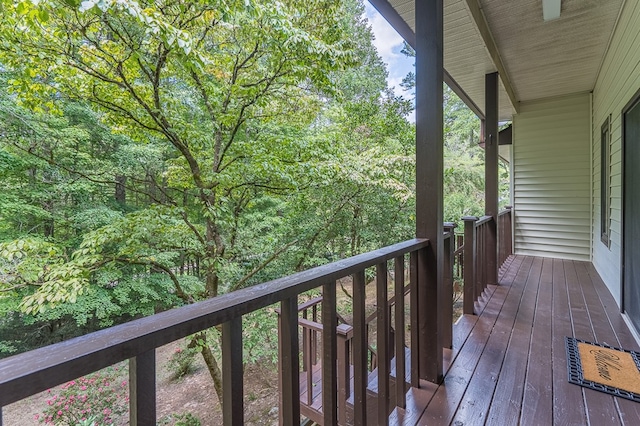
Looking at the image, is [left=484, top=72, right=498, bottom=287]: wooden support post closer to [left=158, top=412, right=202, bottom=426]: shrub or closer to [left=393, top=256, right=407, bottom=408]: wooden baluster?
[left=393, top=256, right=407, bottom=408]: wooden baluster

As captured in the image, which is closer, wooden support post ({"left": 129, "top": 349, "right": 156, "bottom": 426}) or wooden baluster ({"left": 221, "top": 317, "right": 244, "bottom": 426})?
wooden support post ({"left": 129, "top": 349, "right": 156, "bottom": 426})

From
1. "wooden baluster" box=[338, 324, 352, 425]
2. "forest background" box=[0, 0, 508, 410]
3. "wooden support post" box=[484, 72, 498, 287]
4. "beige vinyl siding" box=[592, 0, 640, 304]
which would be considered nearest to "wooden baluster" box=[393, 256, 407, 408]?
"wooden baluster" box=[338, 324, 352, 425]

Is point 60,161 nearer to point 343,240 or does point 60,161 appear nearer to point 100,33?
point 100,33

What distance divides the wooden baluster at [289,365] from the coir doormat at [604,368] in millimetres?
1813

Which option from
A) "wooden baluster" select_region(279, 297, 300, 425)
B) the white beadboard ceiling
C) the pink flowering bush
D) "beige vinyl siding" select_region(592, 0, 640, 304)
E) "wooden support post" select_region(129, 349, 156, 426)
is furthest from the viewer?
the pink flowering bush

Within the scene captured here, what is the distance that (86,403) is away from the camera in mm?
4594

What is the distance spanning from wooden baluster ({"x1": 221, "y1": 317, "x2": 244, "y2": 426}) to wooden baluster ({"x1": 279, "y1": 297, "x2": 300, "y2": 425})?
160 millimetres

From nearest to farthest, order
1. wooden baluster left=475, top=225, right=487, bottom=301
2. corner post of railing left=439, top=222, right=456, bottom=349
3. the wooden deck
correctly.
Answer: the wooden deck, corner post of railing left=439, top=222, right=456, bottom=349, wooden baluster left=475, top=225, right=487, bottom=301

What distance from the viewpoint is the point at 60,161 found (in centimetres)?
556

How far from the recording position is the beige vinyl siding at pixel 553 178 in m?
4.80

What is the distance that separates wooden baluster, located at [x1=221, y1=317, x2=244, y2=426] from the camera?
764 millimetres

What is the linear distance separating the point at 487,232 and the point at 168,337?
360 centimetres

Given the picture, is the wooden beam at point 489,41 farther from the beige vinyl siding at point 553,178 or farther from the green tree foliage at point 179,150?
the green tree foliage at point 179,150

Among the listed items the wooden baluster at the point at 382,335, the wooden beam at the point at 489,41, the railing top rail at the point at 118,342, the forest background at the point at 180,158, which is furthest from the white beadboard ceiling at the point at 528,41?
the railing top rail at the point at 118,342
